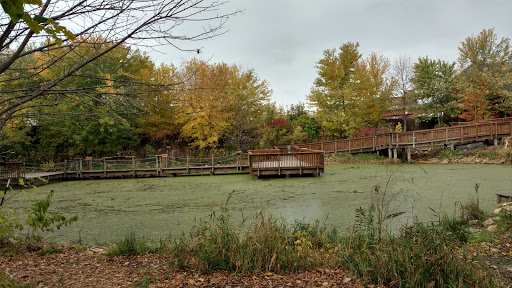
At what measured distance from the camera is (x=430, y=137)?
1923 centimetres

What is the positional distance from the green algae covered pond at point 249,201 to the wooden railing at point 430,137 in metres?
6.49

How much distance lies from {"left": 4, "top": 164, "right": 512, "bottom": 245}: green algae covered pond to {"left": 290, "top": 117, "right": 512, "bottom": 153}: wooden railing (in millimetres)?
6487

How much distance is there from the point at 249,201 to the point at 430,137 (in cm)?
1532

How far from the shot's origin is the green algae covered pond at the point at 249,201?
21.0 ft

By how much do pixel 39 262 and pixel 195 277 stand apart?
7.88 feet

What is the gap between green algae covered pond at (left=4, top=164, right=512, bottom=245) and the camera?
6.41 m

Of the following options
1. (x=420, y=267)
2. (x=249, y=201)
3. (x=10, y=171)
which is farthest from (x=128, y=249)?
(x=10, y=171)

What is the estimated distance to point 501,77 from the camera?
22.4m

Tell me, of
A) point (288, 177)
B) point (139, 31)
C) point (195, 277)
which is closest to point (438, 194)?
point (288, 177)

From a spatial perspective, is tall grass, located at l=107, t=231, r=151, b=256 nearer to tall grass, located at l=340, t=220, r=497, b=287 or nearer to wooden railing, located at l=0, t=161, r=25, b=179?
tall grass, located at l=340, t=220, r=497, b=287

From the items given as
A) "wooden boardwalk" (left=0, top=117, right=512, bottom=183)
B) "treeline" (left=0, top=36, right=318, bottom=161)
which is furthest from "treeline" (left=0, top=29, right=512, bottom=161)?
"wooden boardwalk" (left=0, top=117, right=512, bottom=183)

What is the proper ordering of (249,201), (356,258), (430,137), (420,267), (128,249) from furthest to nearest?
(430,137) < (249,201) < (128,249) < (356,258) < (420,267)

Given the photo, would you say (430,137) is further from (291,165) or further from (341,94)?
(291,165)

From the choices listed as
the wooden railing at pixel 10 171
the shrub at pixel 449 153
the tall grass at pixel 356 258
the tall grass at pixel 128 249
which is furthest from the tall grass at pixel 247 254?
the shrub at pixel 449 153
